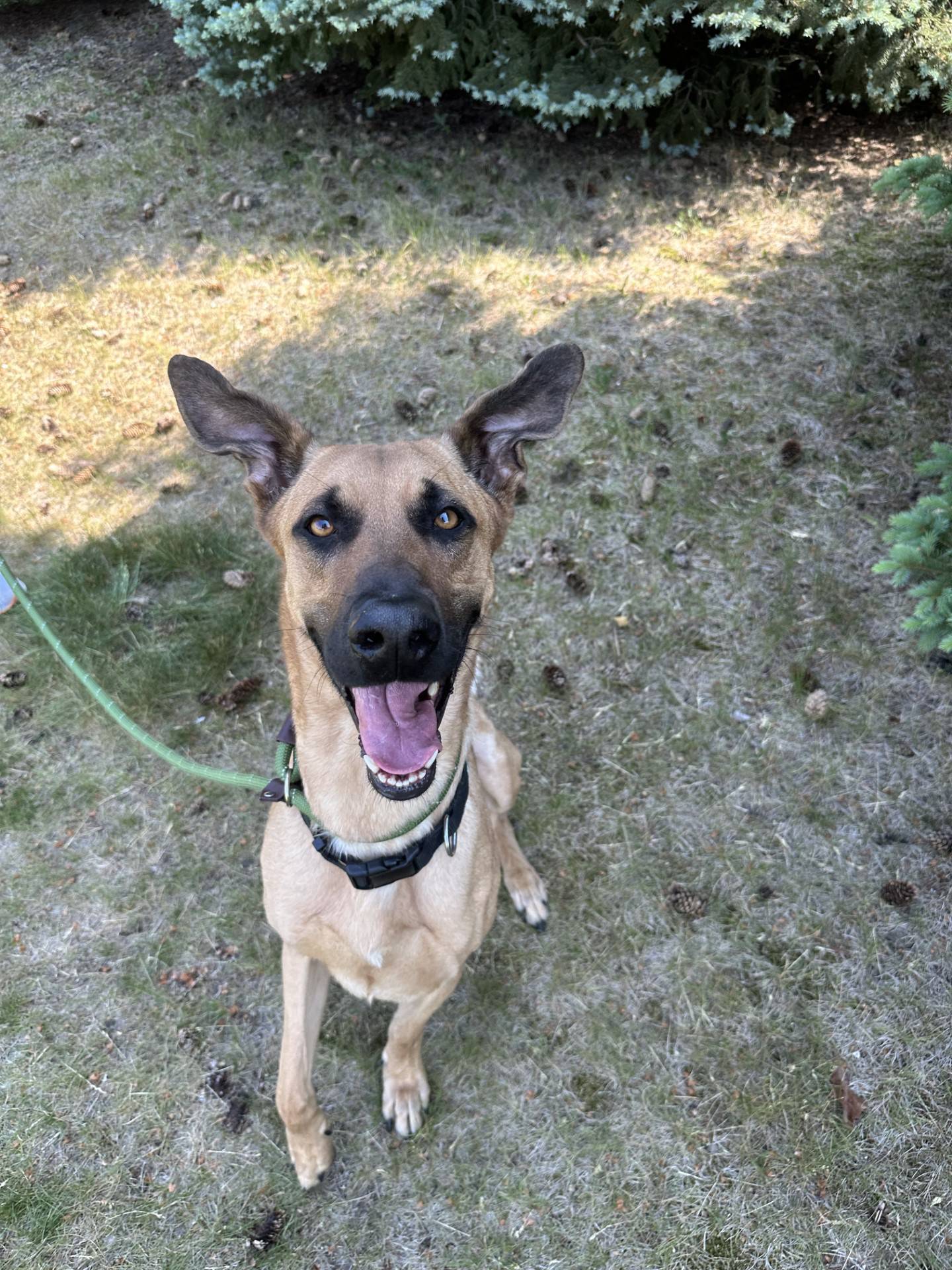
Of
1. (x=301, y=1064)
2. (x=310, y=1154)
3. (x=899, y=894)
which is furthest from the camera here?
(x=899, y=894)

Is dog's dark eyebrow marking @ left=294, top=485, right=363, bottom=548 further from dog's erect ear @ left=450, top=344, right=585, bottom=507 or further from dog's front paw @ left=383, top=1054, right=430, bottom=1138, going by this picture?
dog's front paw @ left=383, top=1054, right=430, bottom=1138

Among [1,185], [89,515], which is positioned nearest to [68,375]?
[89,515]

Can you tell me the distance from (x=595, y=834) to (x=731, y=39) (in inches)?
205

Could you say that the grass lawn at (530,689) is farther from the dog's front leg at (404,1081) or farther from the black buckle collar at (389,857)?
the black buckle collar at (389,857)

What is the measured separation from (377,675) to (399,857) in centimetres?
81

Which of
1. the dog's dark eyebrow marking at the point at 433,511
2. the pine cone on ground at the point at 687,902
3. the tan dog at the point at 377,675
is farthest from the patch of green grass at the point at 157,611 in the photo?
the pine cone on ground at the point at 687,902

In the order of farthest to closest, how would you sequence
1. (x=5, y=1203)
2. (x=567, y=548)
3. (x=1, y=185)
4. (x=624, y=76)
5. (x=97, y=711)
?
1. (x=1, y=185)
2. (x=624, y=76)
3. (x=567, y=548)
4. (x=97, y=711)
5. (x=5, y=1203)

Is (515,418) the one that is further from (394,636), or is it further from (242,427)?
(394,636)

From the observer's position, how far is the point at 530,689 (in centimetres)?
488

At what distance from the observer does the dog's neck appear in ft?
9.21

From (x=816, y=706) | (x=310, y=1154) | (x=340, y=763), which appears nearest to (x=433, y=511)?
(x=340, y=763)

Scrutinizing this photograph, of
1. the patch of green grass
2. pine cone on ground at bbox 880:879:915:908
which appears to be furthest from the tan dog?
pine cone on ground at bbox 880:879:915:908

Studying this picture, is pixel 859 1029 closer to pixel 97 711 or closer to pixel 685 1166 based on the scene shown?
pixel 685 1166

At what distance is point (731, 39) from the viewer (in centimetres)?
539
